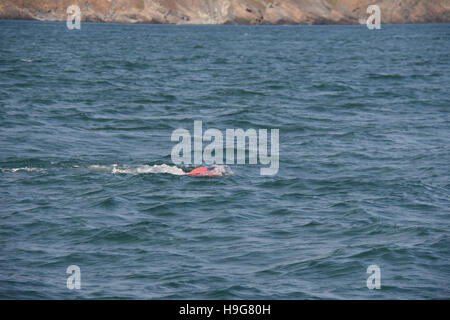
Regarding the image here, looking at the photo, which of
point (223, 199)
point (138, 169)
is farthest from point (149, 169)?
point (223, 199)

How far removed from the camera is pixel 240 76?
186 feet

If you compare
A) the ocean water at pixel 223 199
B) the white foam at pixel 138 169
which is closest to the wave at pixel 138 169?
the white foam at pixel 138 169

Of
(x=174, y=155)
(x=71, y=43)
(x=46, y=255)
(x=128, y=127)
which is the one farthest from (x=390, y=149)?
(x=71, y=43)

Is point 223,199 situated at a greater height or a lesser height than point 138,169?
lesser

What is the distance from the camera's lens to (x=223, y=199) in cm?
2125

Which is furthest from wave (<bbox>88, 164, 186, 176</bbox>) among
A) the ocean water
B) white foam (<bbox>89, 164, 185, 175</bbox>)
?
the ocean water

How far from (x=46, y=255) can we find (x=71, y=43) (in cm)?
8579

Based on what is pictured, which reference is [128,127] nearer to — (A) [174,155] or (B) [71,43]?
(A) [174,155]

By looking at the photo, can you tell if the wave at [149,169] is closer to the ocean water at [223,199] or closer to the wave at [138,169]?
the wave at [138,169]

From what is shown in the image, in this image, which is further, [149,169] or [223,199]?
[149,169]

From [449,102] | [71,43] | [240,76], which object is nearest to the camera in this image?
[449,102]

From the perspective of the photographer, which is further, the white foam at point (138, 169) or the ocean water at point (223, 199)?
the white foam at point (138, 169)

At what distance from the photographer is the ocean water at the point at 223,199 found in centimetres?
1497

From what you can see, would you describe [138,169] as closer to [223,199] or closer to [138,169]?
[138,169]
